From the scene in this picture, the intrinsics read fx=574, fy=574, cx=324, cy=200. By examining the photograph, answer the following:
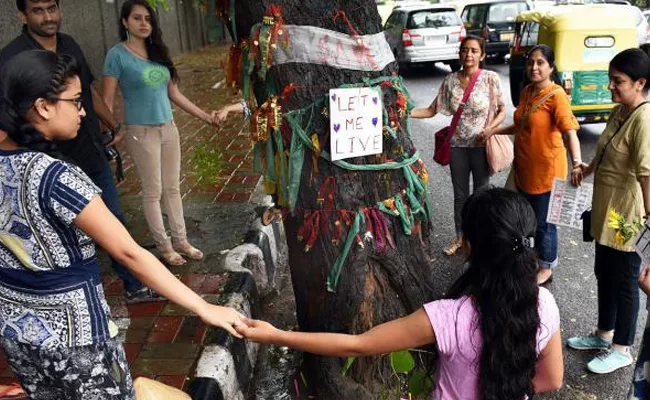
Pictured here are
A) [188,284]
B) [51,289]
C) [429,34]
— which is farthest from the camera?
[429,34]

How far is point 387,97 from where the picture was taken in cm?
264

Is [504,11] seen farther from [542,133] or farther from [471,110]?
[542,133]

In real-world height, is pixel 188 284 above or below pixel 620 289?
below

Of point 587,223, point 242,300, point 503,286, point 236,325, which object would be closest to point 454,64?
point 587,223

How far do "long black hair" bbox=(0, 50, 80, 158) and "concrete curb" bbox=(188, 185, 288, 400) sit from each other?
145 centimetres

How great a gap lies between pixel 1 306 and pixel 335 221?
1385 millimetres

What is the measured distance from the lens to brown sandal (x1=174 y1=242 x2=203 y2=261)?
4.25 meters

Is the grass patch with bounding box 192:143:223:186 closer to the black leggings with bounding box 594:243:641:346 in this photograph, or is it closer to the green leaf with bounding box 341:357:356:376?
the green leaf with bounding box 341:357:356:376

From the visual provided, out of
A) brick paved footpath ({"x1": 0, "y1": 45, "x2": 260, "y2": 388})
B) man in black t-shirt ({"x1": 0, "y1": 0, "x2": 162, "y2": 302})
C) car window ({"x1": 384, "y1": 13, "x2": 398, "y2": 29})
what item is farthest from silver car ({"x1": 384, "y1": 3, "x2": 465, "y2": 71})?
man in black t-shirt ({"x1": 0, "y1": 0, "x2": 162, "y2": 302})

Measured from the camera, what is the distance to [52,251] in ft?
5.75

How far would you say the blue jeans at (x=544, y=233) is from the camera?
4.05 metres

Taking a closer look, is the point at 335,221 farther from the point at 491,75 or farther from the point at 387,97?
the point at 491,75

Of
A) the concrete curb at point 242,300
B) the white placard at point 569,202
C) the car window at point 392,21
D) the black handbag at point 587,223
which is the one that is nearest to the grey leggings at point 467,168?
the white placard at point 569,202

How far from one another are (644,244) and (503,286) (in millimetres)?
795
